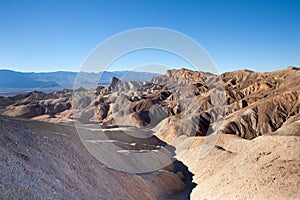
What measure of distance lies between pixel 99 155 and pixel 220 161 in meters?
11.8

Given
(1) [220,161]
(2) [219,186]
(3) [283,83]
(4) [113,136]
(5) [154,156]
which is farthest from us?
(3) [283,83]

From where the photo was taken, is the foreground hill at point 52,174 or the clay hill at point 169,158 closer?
the foreground hill at point 52,174

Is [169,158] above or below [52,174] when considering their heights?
below

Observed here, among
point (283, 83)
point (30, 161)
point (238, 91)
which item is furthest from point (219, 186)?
point (238, 91)

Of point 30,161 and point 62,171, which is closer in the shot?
point 30,161

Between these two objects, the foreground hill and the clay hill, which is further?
the clay hill

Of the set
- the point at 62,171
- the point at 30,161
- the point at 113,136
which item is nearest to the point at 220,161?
the point at 62,171

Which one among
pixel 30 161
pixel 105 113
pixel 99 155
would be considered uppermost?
pixel 30 161

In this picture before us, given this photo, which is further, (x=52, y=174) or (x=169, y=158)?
(x=169, y=158)

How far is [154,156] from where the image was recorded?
3088 cm

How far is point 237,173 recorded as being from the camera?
20.0 metres

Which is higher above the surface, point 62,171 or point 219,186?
point 62,171

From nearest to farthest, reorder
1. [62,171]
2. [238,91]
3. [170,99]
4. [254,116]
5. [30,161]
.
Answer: [30,161] < [62,171] < [254,116] < [238,91] < [170,99]

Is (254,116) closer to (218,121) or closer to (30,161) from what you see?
(218,121)
